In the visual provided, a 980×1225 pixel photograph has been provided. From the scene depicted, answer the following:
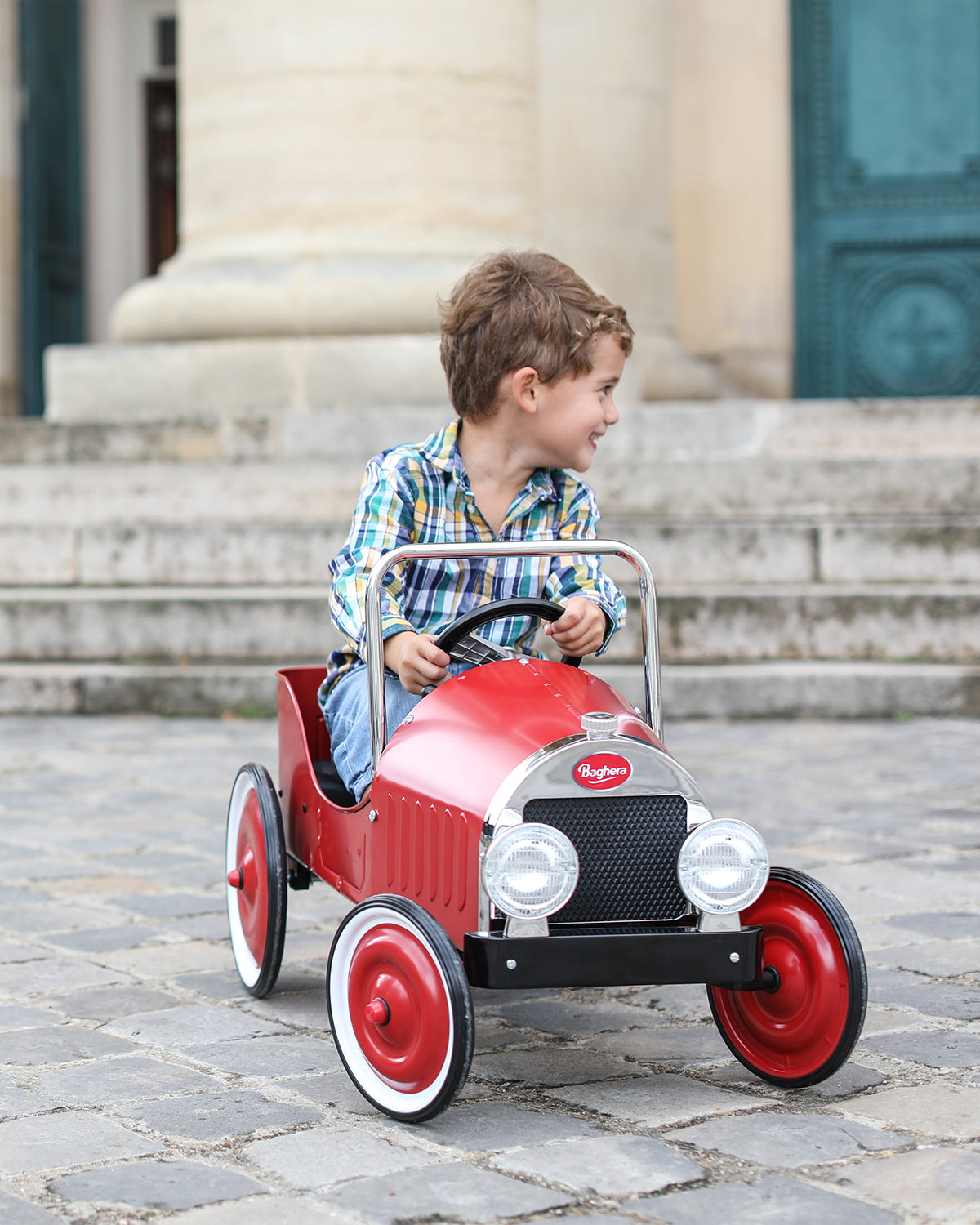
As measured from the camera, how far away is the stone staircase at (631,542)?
21.3 ft

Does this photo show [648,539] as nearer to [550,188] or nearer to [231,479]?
[231,479]

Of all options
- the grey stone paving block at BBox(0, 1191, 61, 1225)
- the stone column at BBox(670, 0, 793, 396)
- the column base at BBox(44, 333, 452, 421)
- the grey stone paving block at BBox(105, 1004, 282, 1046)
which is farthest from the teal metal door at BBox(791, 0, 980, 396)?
the grey stone paving block at BBox(0, 1191, 61, 1225)

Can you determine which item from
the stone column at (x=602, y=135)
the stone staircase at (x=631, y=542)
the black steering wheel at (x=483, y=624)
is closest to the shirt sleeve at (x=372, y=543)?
the black steering wheel at (x=483, y=624)

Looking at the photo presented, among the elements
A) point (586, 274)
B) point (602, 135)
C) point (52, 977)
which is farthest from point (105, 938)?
point (602, 135)

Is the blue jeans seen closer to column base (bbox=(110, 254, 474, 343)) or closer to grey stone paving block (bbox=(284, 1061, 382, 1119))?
grey stone paving block (bbox=(284, 1061, 382, 1119))

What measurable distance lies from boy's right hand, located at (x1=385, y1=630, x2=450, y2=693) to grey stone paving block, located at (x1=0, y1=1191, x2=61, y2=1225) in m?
0.93

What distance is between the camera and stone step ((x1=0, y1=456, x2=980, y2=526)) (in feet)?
23.7

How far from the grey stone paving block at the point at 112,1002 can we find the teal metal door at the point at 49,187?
8.99 m

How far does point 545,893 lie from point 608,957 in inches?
4.9

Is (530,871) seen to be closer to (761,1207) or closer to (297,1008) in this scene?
(761,1207)

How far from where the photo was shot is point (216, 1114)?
2.40 m

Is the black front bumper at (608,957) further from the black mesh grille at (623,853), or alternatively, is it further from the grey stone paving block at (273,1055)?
the grey stone paving block at (273,1055)

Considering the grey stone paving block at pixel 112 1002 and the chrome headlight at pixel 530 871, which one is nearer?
the chrome headlight at pixel 530 871

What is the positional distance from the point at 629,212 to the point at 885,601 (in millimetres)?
4106
